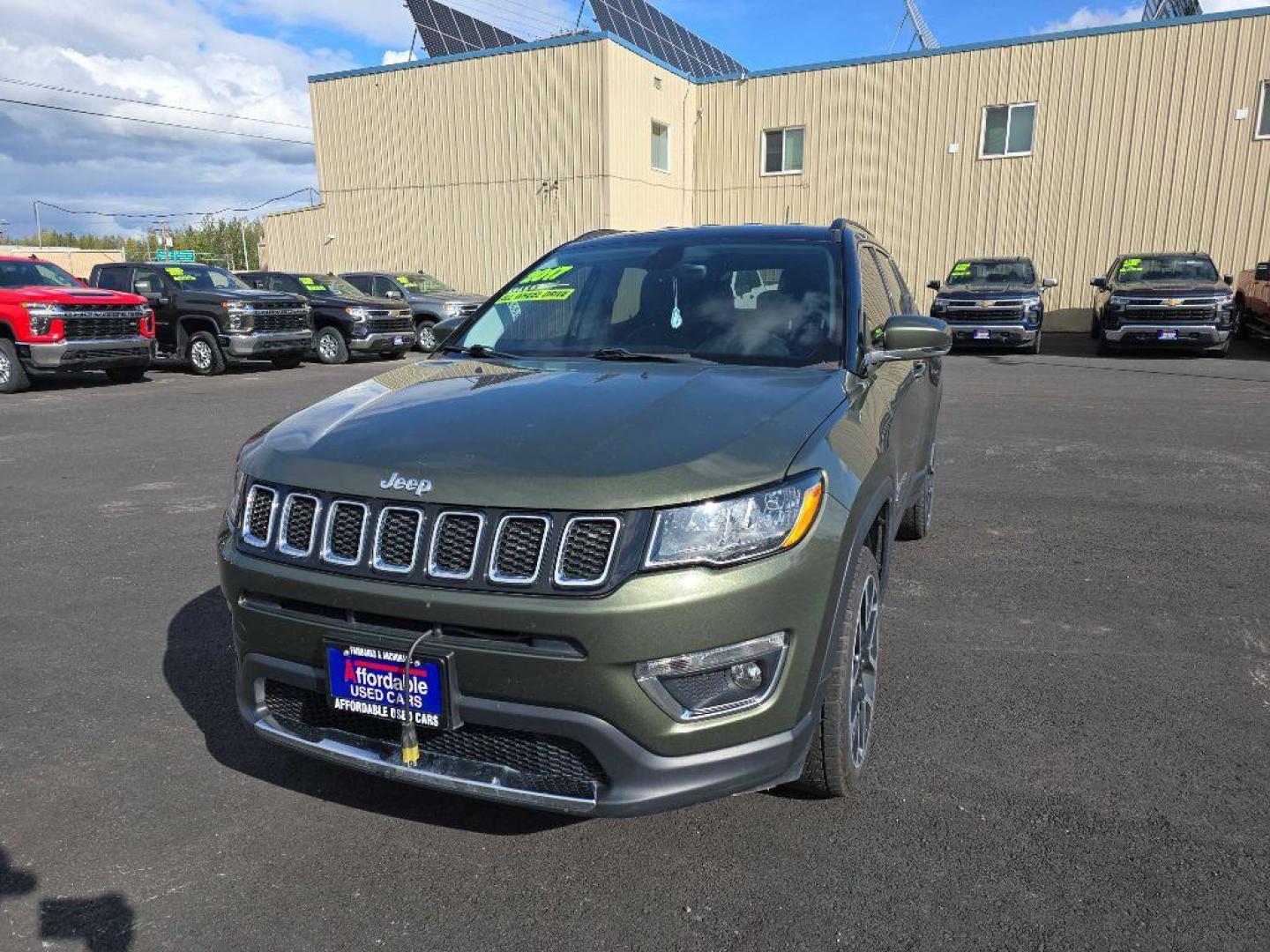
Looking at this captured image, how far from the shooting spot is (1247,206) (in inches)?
796

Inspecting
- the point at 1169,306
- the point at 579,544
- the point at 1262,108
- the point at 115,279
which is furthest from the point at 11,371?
the point at 1262,108

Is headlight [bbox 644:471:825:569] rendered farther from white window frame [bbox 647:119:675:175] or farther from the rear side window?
white window frame [bbox 647:119:675:175]

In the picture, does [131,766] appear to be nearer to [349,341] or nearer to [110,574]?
[110,574]

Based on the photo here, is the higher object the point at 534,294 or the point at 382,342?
the point at 534,294

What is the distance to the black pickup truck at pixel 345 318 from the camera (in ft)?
55.0

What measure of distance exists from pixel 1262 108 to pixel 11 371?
24.7m

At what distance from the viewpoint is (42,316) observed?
12.7 meters

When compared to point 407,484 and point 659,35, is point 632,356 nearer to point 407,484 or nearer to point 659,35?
point 407,484

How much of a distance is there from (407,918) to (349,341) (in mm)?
15772

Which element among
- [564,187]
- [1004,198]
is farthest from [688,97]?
[1004,198]

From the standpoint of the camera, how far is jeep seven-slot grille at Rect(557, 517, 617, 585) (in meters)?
2.10

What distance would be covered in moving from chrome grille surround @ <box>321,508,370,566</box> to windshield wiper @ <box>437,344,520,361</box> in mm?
1330

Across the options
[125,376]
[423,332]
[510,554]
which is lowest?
[125,376]

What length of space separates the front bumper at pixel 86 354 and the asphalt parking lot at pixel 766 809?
29.7 ft
